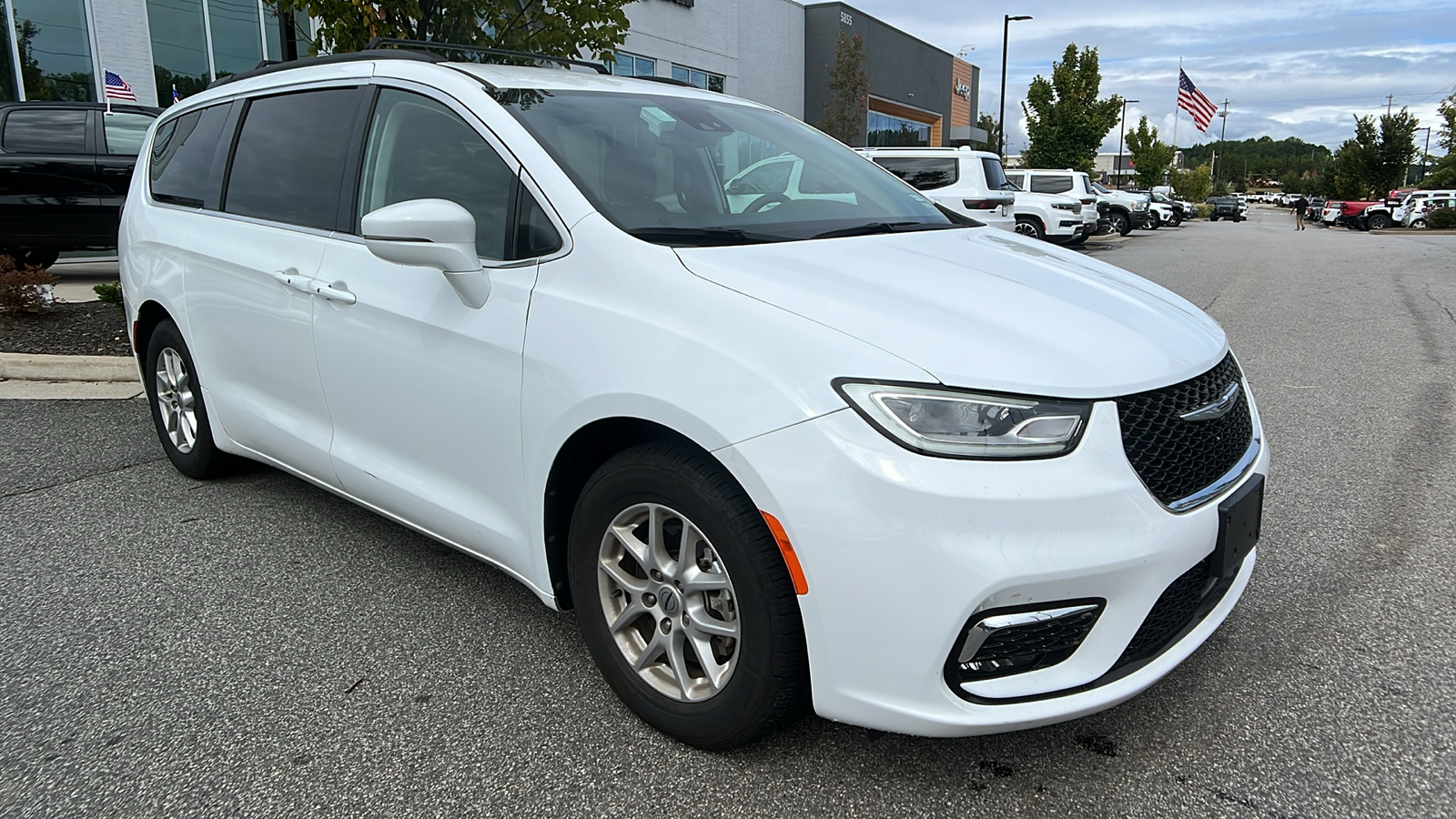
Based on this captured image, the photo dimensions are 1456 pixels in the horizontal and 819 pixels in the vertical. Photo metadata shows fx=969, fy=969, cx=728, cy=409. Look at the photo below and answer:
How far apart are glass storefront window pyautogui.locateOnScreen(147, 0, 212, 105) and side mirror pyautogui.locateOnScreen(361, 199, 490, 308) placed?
1411 cm

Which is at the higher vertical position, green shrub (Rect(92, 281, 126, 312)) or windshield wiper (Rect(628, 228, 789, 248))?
windshield wiper (Rect(628, 228, 789, 248))

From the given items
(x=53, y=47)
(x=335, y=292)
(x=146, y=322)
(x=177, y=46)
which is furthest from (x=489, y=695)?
(x=177, y=46)

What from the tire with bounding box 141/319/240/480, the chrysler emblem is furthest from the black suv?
the chrysler emblem

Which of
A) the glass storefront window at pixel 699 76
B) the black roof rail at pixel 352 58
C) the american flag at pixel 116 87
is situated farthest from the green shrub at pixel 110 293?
the glass storefront window at pixel 699 76

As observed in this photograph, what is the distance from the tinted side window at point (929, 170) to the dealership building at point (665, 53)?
3.95 meters

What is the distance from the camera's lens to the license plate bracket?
2.23 m

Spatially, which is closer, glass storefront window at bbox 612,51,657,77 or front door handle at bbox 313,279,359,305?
front door handle at bbox 313,279,359,305

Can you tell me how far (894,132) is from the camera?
38906mm

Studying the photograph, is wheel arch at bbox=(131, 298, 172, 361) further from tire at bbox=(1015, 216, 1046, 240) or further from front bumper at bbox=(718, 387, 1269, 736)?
tire at bbox=(1015, 216, 1046, 240)

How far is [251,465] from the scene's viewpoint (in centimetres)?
468

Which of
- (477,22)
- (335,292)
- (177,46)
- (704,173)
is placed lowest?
(335,292)

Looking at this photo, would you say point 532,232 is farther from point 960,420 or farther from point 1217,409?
point 1217,409

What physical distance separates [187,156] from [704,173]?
2605mm

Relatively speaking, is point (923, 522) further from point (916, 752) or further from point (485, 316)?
point (485, 316)
